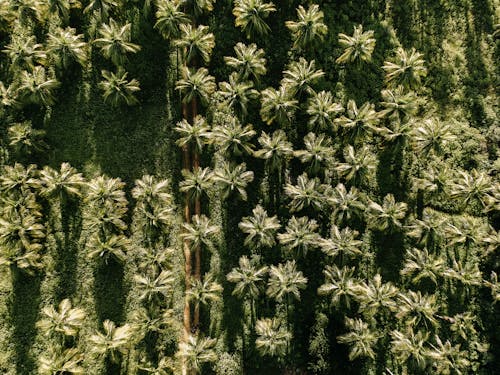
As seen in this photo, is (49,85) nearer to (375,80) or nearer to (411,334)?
(375,80)

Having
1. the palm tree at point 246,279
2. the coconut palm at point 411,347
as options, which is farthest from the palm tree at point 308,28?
the coconut palm at point 411,347

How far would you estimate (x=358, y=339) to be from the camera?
17.6 m

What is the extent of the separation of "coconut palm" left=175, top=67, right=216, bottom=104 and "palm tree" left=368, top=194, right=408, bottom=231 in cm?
954

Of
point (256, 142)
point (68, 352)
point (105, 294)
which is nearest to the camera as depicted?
point (68, 352)

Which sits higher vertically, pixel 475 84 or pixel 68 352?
pixel 475 84

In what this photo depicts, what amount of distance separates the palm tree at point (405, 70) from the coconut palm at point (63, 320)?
18.3m

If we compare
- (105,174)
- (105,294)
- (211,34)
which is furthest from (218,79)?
(105,294)

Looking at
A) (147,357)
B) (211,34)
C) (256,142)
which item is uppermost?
(211,34)

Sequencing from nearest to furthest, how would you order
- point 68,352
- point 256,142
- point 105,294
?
point 68,352
point 105,294
point 256,142

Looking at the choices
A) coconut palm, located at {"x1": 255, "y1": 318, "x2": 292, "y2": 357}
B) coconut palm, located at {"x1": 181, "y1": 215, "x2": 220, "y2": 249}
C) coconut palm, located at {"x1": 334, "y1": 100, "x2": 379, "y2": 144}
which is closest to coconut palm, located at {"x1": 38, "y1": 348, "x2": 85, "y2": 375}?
coconut palm, located at {"x1": 181, "y1": 215, "x2": 220, "y2": 249}

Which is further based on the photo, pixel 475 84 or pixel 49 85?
pixel 475 84

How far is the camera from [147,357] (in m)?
18.4

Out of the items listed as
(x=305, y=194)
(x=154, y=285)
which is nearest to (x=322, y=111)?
(x=305, y=194)

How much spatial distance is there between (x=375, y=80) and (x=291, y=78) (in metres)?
4.78
